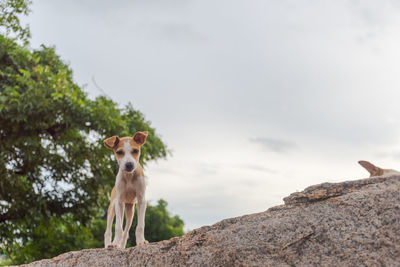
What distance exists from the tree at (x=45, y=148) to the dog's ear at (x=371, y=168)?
11.7 metres

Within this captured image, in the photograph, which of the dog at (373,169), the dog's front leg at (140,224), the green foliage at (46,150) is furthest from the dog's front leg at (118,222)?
the green foliage at (46,150)

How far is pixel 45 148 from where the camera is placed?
1831 centimetres

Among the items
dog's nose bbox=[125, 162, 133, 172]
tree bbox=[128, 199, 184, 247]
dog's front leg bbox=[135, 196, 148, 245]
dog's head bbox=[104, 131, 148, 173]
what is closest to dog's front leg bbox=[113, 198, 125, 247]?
dog's front leg bbox=[135, 196, 148, 245]

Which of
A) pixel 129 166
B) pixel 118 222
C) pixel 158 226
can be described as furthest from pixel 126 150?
pixel 158 226

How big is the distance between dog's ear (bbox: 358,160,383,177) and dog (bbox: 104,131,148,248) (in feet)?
10.5

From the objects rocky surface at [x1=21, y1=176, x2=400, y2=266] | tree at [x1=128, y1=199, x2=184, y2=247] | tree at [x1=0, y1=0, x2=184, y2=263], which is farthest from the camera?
Answer: tree at [x1=128, y1=199, x2=184, y2=247]

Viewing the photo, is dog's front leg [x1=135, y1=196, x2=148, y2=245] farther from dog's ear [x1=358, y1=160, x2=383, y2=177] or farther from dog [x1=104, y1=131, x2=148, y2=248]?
dog's ear [x1=358, y1=160, x2=383, y2=177]

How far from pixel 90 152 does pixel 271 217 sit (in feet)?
45.2

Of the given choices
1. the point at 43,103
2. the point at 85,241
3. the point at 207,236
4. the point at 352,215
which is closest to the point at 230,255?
the point at 207,236

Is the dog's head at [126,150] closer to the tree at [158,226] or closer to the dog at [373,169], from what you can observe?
the dog at [373,169]

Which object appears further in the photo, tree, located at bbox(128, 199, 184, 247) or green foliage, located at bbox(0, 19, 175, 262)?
tree, located at bbox(128, 199, 184, 247)

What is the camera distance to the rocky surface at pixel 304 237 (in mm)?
4629

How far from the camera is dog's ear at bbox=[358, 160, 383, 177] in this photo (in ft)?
20.8

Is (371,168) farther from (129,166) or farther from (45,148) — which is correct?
(45,148)
